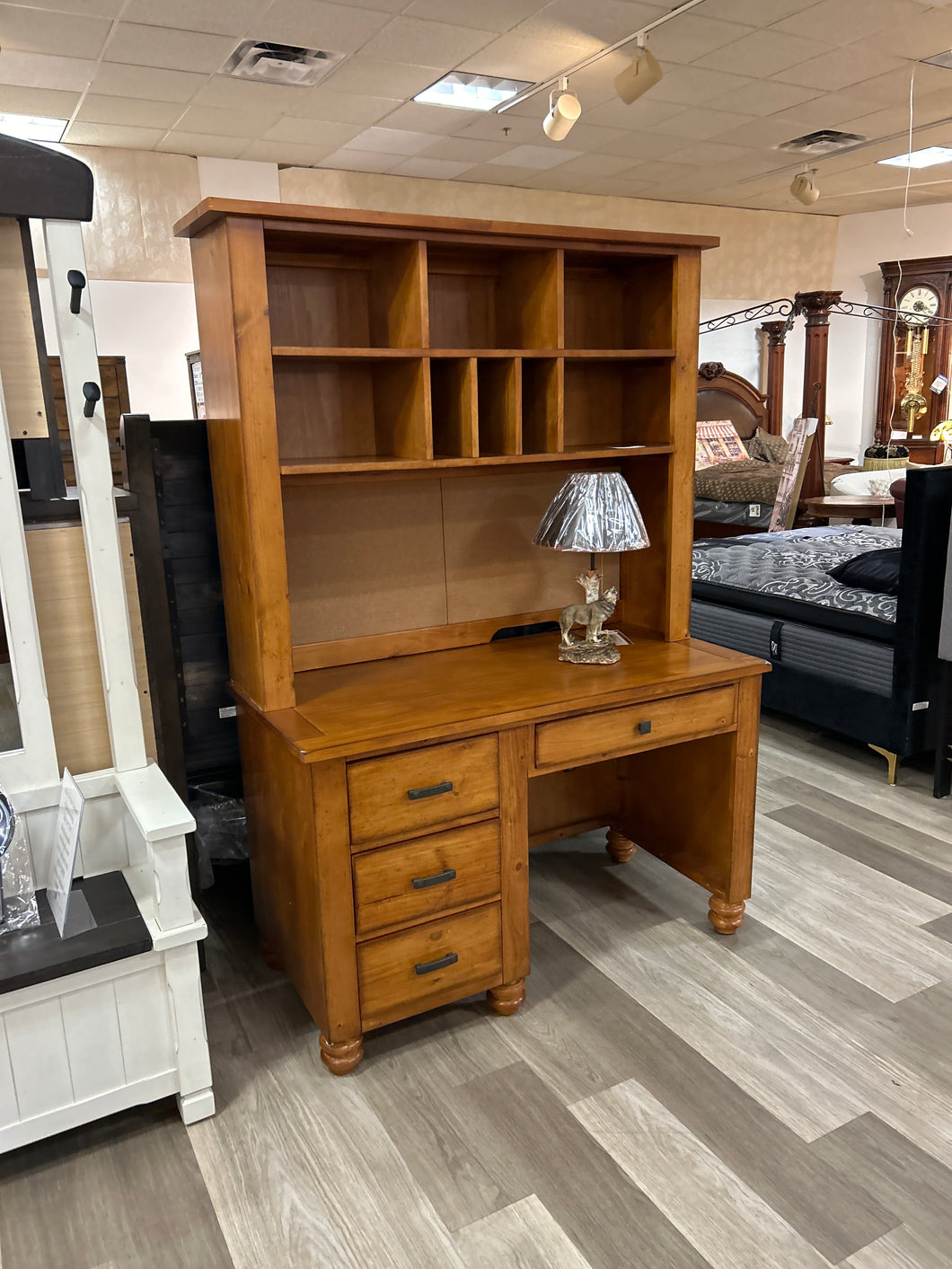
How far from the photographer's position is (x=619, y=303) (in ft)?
8.47

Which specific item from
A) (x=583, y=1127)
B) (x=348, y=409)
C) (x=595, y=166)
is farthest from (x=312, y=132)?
(x=583, y=1127)

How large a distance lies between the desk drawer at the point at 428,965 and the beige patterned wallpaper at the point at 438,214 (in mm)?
4201

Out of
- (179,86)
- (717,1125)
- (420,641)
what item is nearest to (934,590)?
(420,641)

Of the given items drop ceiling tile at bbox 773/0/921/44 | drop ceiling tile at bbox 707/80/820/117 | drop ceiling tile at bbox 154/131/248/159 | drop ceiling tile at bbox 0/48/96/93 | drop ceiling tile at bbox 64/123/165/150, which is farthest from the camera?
drop ceiling tile at bbox 154/131/248/159

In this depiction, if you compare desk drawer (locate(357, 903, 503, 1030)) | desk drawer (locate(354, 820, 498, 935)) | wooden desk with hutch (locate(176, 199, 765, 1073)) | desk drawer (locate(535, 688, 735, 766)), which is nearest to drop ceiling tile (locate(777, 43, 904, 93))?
wooden desk with hutch (locate(176, 199, 765, 1073))

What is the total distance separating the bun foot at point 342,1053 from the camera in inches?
78.5

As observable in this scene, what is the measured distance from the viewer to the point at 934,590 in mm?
3283

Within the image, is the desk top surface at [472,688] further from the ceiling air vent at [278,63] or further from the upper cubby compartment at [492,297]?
the ceiling air vent at [278,63]

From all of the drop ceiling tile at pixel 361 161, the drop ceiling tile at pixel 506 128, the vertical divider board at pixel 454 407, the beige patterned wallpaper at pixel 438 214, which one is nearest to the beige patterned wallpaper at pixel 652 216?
the beige patterned wallpaper at pixel 438 214

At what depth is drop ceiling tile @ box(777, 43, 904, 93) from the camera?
4.38 m

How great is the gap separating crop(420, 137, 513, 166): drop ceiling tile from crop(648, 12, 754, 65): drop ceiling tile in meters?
1.52

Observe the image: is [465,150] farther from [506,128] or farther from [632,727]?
[632,727]

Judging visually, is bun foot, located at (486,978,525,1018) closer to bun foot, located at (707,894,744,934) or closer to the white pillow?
bun foot, located at (707,894,744,934)

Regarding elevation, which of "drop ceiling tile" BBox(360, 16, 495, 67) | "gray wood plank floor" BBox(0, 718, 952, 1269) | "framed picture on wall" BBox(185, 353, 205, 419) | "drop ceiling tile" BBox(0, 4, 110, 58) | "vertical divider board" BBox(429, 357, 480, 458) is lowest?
"gray wood plank floor" BBox(0, 718, 952, 1269)
